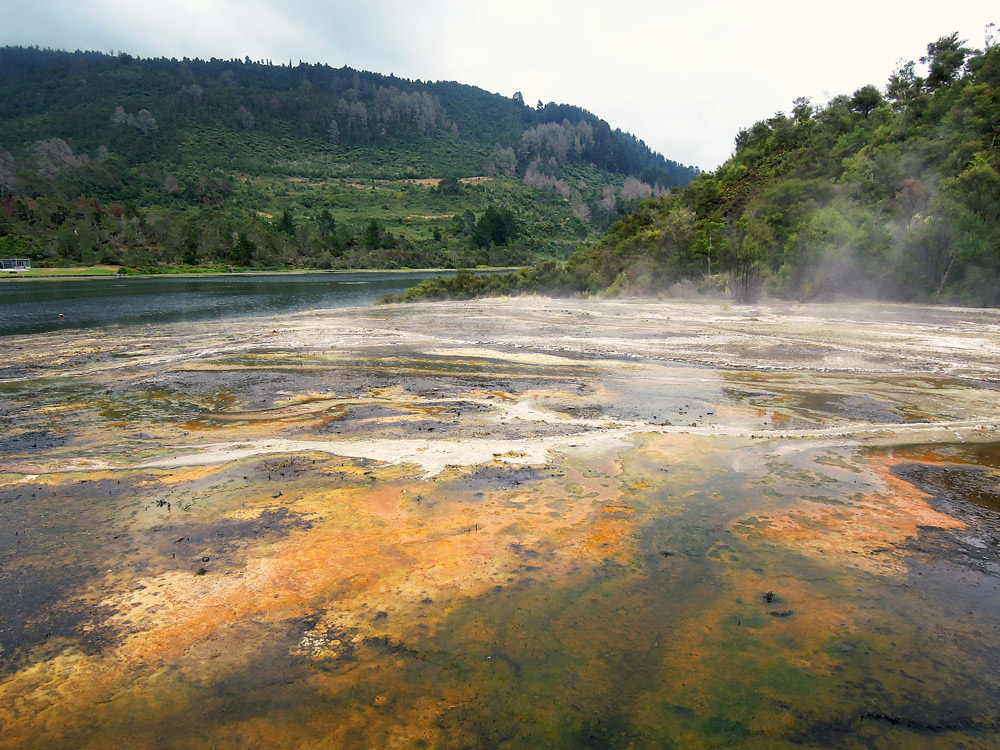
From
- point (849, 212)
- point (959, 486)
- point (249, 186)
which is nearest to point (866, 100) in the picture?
point (849, 212)

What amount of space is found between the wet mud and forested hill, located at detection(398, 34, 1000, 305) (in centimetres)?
2289

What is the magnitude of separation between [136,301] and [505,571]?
1991 inches

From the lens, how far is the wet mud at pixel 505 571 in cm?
404

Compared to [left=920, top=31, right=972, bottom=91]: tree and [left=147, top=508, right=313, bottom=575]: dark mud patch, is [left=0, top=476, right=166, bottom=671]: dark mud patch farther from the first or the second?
[left=920, top=31, right=972, bottom=91]: tree

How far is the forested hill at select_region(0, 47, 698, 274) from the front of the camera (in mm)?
92938

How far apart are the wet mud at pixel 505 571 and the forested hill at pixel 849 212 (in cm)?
2289

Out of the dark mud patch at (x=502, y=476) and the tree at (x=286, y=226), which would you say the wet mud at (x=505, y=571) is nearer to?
the dark mud patch at (x=502, y=476)

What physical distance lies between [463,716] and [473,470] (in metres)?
4.61

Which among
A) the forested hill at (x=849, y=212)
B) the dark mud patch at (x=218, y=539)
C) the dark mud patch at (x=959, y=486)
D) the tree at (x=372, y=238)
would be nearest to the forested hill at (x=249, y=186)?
Answer: the tree at (x=372, y=238)

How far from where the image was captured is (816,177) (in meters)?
42.3

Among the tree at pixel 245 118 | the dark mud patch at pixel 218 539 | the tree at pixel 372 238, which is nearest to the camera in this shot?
the dark mud patch at pixel 218 539

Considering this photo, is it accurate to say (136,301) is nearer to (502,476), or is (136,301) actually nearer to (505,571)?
(502,476)

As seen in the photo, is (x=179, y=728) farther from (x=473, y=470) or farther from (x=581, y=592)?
(x=473, y=470)

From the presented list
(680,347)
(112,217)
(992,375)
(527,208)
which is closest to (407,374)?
(680,347)
